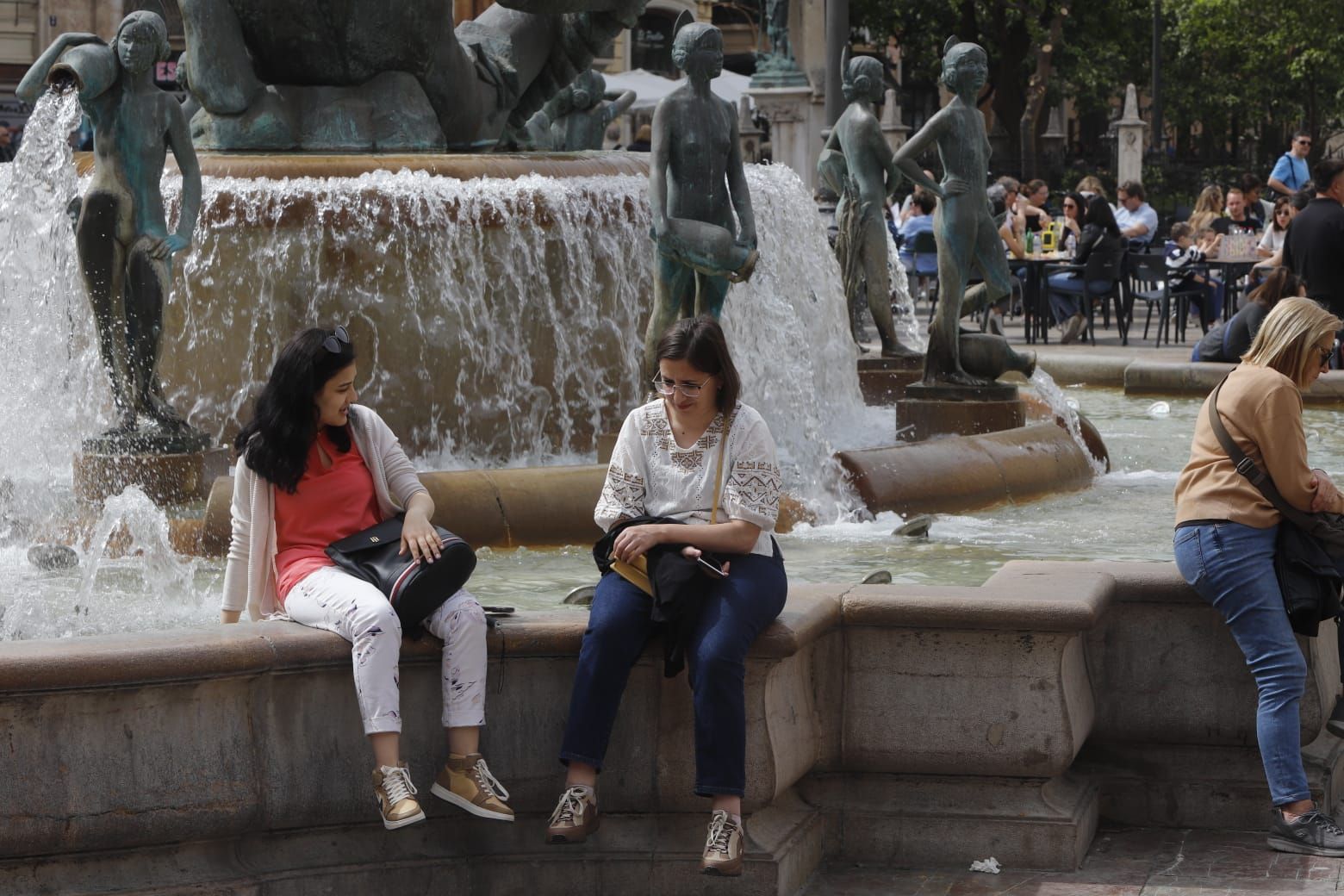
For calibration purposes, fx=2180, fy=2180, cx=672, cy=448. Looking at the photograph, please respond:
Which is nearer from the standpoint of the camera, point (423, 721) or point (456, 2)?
point (423, 721)

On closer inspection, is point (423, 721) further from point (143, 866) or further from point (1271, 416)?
point (1271, 416)

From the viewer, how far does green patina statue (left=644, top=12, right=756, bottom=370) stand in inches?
353

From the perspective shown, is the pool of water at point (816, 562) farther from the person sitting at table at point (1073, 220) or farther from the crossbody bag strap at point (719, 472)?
the person sitting at table at point (1073, 220)

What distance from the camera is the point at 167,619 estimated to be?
670 cm

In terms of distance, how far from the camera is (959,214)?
10562 mm

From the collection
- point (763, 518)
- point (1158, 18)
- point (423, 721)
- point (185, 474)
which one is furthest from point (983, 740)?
point (1158, 18)

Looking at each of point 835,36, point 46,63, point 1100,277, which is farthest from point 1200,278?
point 46,63

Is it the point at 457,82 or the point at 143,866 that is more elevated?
the point at 457,82

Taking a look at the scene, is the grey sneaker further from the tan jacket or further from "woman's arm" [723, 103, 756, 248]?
"woman's arm" [723, 103, 756, 248]

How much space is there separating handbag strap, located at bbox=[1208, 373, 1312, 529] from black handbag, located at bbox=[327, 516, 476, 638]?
1.94 meters

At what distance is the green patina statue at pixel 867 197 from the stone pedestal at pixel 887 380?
12cm

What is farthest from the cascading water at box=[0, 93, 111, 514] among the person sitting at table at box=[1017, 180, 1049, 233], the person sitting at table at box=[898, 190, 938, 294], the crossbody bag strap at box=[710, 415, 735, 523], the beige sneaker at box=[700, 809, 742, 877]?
the person sitting at table at box=[1017, 180, 1049, 233]

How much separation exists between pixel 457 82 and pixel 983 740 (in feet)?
22.3

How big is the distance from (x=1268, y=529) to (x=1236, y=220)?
54.6ft
